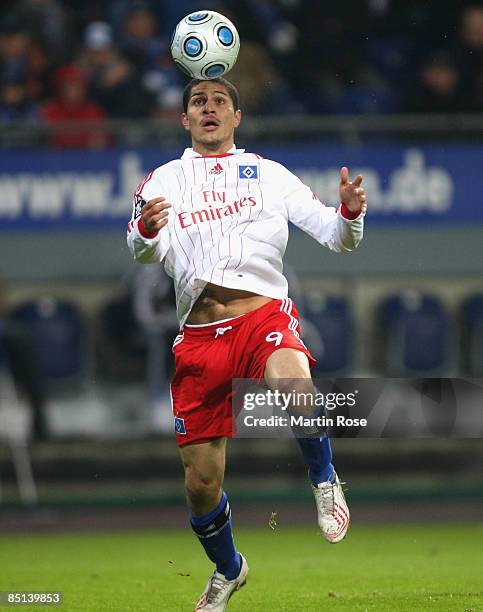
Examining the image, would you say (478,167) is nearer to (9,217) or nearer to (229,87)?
(9,217)

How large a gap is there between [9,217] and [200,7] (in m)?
3.16

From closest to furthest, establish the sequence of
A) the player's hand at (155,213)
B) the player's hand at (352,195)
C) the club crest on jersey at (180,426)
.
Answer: the player's hand at (155,213) → the player's hand at (352,195) → the club crest on jersey at (180,426)

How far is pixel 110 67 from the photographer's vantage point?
507 inches

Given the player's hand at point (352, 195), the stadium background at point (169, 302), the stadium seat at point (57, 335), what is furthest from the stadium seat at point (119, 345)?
the player's hand at point (352, 195)

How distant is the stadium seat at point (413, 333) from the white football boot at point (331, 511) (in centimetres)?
553

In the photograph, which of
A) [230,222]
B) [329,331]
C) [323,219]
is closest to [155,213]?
[230,222]

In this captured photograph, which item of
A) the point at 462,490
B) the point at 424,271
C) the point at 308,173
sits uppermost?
the point at 308,173

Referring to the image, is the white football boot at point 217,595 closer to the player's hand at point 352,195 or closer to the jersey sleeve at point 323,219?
the jersey sleeve at point 323,219

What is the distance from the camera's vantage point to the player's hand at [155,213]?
242 inches

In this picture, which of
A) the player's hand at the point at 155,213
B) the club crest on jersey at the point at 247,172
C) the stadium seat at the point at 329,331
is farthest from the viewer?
the stadium seat at the point at 329,331

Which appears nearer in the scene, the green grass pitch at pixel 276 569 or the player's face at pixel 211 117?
the player's face at pixel 211 117

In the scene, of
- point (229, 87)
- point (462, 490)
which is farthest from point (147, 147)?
point (229, 87)

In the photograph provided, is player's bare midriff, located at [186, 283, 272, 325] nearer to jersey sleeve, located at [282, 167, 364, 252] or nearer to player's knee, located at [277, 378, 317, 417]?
jersey sleeve, located at [282, 167, 364, 252]

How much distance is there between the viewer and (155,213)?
20.2 feet
